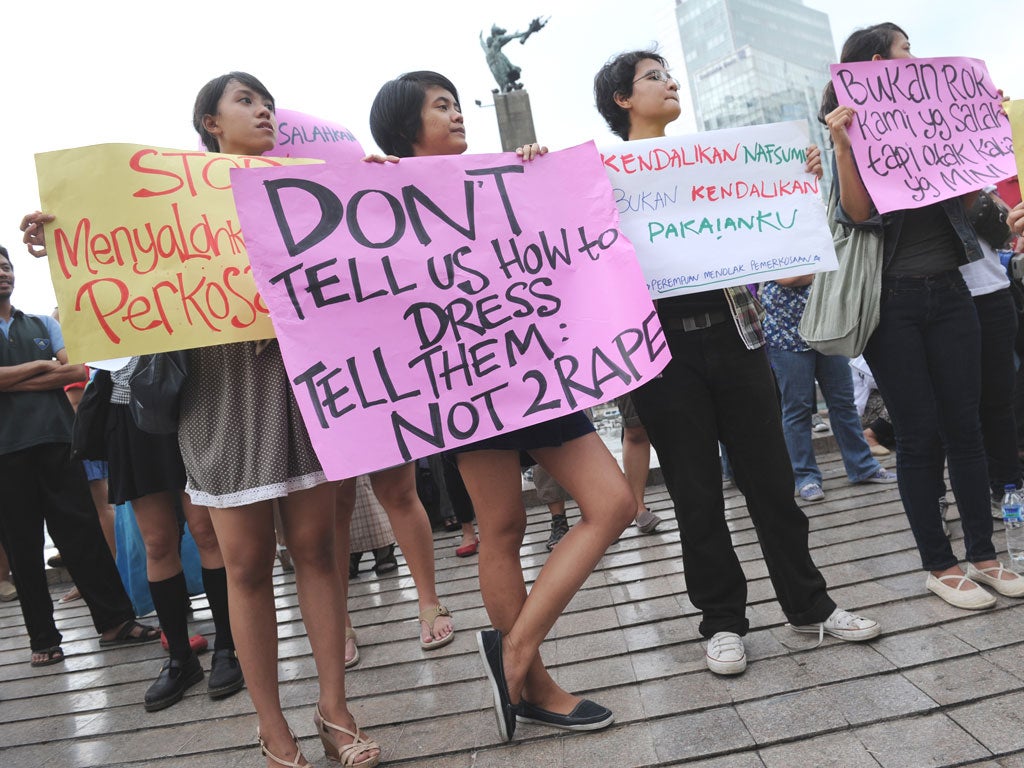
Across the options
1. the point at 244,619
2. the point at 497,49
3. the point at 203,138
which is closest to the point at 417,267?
the point at 203,138

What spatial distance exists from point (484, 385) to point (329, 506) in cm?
58

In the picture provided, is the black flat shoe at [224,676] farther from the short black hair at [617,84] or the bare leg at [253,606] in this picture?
the short black hair at [617,84]

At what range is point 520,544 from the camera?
2.28 m

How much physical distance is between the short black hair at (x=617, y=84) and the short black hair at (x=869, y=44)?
61 cm

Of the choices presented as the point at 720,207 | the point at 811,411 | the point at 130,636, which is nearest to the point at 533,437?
the point at 720,207

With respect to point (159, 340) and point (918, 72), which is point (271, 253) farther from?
point (918, 72)

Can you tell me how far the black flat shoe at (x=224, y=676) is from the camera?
308cm

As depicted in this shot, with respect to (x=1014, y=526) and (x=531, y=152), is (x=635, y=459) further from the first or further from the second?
(x=531, y=152)

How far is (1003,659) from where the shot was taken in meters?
2.23

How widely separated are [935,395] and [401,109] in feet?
6.57

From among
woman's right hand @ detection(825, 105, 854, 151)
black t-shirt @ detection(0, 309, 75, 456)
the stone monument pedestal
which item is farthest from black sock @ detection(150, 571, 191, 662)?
the stone monument pedestal

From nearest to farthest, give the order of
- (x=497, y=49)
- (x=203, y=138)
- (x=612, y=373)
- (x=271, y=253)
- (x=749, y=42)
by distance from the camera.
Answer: (x=271, y=253) → (x=612, y=373) → (x=203, y=138) → (x=497, y=49) → (x=749, y=42)

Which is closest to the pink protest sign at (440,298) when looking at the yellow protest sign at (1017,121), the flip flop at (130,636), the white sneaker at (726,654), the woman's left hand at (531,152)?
the woman's left hand at (531,152)

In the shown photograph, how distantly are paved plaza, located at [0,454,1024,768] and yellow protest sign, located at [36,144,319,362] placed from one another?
4.27ft
